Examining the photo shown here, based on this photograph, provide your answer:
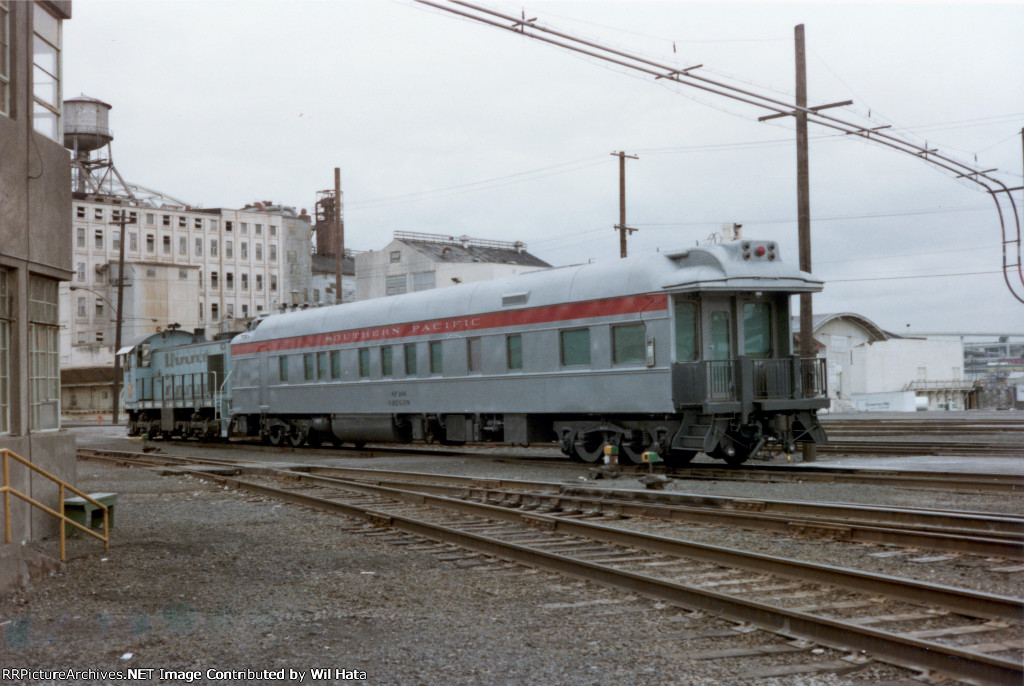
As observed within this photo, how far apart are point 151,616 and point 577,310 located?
1147 cm

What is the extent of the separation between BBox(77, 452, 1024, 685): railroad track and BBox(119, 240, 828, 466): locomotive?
4.71m

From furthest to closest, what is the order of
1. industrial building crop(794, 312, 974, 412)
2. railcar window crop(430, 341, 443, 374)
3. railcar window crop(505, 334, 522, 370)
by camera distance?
industrial building crop(794, 312, 974, 412) < railcar window crop(430, 341, 443, 374) < railcar window crop(505, 334, 522, 370)

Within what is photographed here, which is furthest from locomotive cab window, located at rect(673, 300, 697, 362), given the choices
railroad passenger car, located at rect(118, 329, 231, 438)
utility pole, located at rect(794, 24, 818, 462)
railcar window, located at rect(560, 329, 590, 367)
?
railroad passenger car, located at rect(118, 329, 231, 438)

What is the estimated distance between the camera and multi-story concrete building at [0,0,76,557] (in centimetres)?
1025

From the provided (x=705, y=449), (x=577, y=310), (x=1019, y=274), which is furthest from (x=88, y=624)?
(x=1019, y=274)

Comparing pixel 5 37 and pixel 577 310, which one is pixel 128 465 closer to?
pixel 577 310

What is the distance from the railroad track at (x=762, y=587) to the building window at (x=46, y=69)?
6064mm

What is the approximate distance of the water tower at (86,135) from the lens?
281ft

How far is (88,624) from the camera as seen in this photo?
6.91 meters

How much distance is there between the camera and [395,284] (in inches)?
2810

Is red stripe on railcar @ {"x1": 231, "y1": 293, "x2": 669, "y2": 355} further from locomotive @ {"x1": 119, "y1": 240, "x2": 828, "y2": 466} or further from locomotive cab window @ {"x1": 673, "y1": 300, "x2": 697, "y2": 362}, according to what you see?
locomotive cab window @ {"x1": 673, "y1": 300, "x2": 697, "y2": 362}

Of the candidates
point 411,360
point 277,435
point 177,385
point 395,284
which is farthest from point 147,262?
point 411,360

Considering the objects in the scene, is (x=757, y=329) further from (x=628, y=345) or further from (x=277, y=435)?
(x=277, y=435)

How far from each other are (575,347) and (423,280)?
52126 mm
